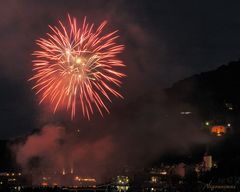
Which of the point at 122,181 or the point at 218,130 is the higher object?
the point at 218,130

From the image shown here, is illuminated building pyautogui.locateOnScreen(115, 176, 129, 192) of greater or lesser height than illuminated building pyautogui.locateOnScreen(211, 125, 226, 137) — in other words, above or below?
below

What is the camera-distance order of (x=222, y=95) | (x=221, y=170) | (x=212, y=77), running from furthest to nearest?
(x=212, y=77) < (x=222, y=95) < (x=221, y=170)

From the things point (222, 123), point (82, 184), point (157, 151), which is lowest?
point (82, 184)

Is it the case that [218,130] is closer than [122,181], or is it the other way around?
[122,181]

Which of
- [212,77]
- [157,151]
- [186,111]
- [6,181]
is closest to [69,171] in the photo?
[6,181]

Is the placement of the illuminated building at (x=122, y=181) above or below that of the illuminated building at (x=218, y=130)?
below

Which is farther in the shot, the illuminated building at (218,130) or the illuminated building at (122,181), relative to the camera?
the illuminated building at (218,130)

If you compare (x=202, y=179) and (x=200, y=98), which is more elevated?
(x=200, y=98)

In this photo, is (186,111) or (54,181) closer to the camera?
(54,181)

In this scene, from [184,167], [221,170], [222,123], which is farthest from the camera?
[222,123]

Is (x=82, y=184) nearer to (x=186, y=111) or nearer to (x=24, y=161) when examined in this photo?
(x=24, y=161)

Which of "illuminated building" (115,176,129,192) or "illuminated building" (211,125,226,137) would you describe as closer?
"illuminated building" (115,176,129,192)
